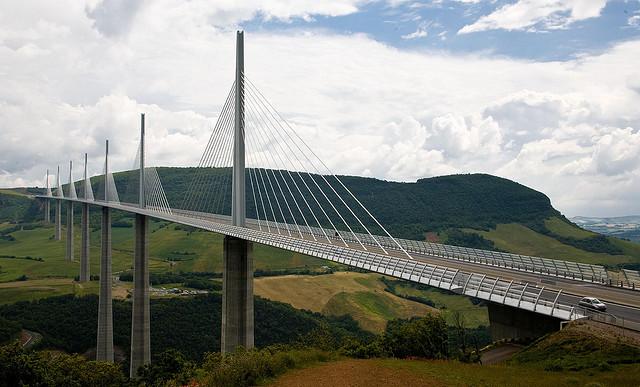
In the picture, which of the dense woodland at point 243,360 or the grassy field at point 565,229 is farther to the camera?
the grassy field at point 565,229

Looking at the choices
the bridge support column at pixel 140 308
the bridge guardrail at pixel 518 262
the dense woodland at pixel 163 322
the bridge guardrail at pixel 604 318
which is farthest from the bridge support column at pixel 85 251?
the bridge guardrail at pixel 604 318

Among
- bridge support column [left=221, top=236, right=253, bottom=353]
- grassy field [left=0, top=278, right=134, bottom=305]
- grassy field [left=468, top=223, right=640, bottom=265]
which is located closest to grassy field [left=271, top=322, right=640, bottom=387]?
bridge support column [left=221, top=236, right=253, bottom=353]

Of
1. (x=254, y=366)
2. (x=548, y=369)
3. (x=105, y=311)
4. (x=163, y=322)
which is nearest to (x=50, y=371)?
(x=254, y=366)

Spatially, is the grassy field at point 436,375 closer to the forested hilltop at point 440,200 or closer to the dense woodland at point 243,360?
the dense woodland at point 243,360

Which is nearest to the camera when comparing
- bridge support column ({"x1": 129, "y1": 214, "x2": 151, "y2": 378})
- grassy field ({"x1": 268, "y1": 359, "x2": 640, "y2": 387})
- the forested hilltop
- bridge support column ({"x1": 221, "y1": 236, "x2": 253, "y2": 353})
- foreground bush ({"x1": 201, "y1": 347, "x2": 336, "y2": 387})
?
grassy field ({"x1": 268, "y1": 359, "x2": 640, "y2": 387})

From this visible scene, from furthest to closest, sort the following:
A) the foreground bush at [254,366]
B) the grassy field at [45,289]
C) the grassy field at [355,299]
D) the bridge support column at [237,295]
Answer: the grassy field at [355,299]
the grassy field at [45,289]
the bridge support column at [237,295]
the foreground bush at [254,366]

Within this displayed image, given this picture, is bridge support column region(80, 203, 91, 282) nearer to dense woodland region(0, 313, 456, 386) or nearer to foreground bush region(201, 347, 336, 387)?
dense woodland region(0, 313, 456, 386)

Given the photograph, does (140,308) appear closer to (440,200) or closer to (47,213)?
(47,213)
